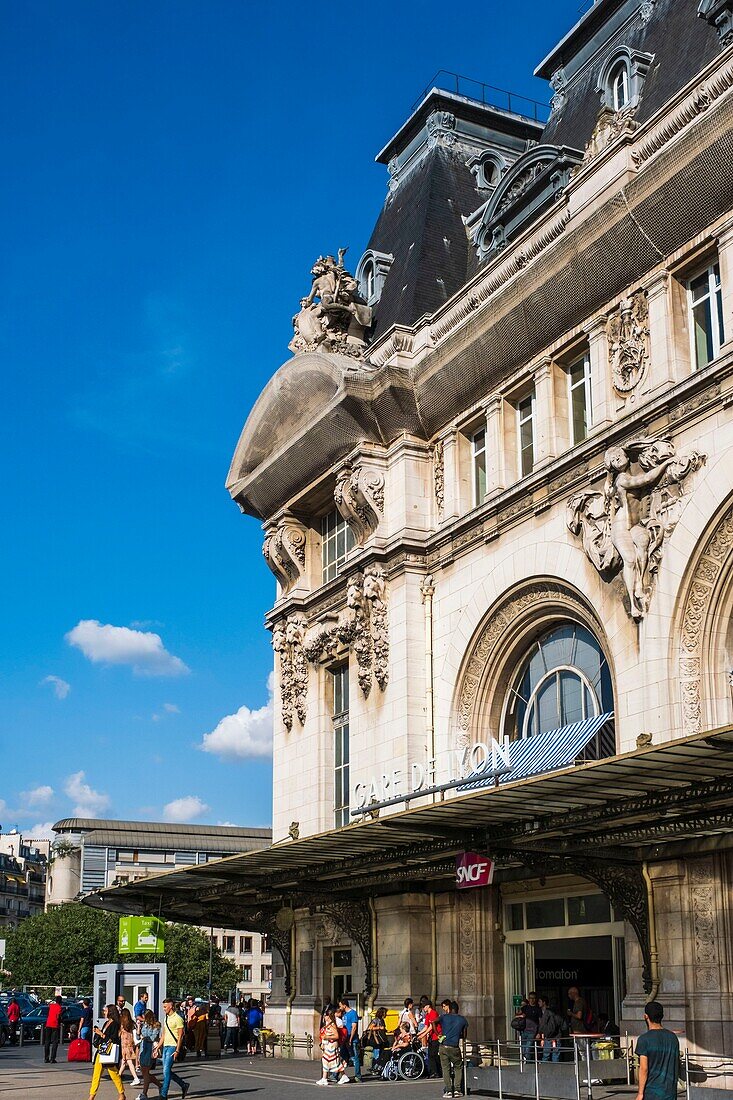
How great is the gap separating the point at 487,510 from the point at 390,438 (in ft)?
16.2

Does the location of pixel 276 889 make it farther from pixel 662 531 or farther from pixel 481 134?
pixel 481 134

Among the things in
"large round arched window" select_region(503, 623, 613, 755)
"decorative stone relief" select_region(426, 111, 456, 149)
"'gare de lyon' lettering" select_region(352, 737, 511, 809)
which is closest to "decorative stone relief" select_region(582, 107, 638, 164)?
"large round arched window" select_region(503, 623, 613, 755)

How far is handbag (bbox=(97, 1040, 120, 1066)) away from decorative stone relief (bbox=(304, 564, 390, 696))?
11.9 meters

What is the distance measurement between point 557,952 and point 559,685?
5945mm

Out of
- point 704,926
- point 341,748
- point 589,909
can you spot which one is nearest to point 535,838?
point 704,926

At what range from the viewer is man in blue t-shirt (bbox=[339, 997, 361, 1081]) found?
28.3 metres

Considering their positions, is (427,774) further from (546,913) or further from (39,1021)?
(39,1021)

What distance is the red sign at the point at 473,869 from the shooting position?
2541 centimetres

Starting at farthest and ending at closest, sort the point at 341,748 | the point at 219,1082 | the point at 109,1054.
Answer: the point at 341,748, the point at 219,1082, the point at 109,1054

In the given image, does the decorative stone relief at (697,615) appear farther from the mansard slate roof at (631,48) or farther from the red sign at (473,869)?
the mansard slate roof at (631,48)

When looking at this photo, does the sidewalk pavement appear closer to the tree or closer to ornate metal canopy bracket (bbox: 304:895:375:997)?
ornate metal canopy bracket (bbox: 304:895:375:997)

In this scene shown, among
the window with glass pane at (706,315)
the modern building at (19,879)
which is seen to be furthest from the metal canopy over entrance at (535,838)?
the modern building at (19,879)

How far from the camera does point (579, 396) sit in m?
29.6

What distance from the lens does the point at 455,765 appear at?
103ft
